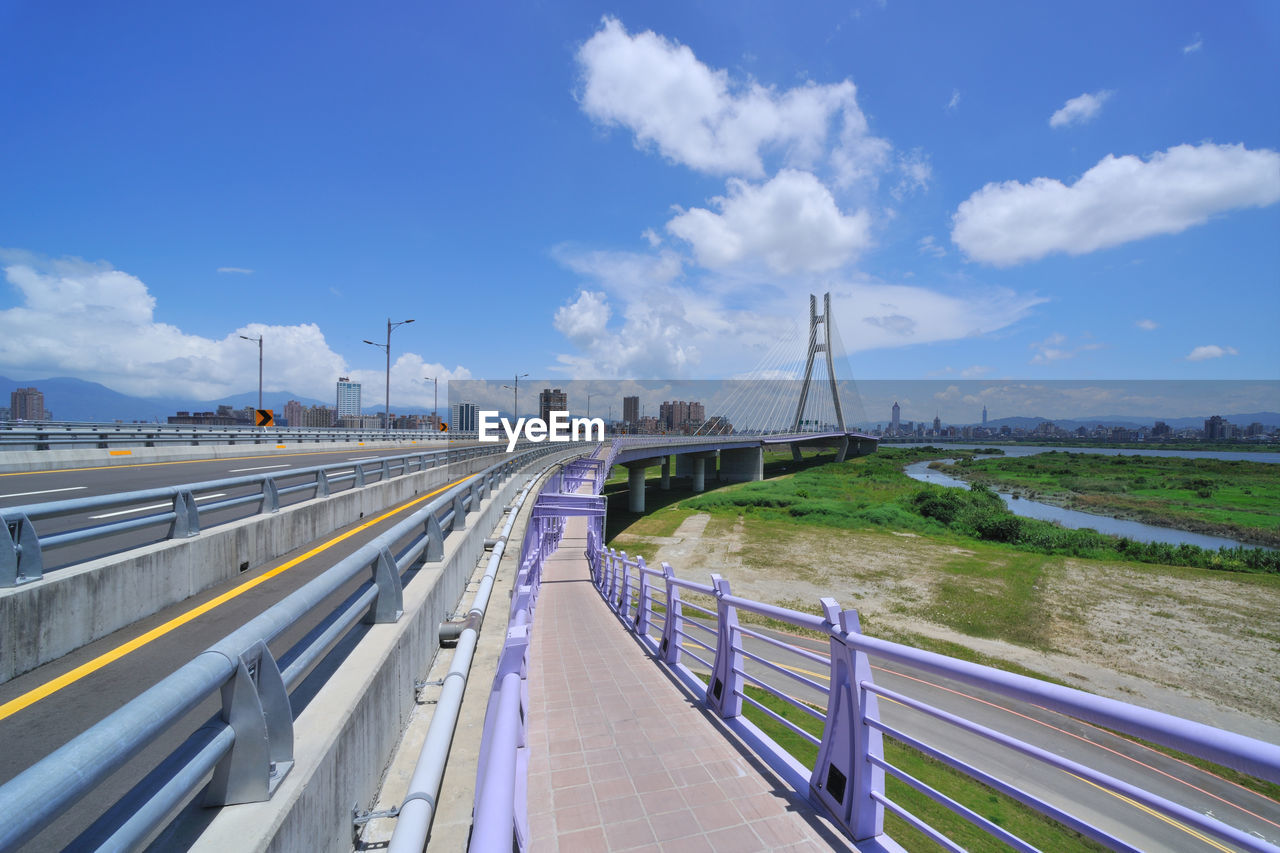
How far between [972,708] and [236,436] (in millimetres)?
32416

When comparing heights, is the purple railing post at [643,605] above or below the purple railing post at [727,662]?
below

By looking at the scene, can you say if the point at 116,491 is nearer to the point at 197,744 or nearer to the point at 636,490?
the point at 197,744

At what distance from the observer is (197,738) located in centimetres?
219

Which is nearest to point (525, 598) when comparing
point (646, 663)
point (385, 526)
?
point (646, 663)

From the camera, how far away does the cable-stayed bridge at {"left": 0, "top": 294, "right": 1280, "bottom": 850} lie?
2.02 meters

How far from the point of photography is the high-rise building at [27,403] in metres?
51.8

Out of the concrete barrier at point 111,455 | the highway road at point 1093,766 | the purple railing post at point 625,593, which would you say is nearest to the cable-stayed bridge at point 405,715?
the highway road at point 1093,766

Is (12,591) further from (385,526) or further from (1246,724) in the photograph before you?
(1246,724)

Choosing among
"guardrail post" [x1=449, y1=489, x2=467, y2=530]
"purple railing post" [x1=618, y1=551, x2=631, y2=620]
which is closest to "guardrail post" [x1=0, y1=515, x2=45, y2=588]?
"guardrail post" [x1=449, y1=489, x2=467, y2=530]

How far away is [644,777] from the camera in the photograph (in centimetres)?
513

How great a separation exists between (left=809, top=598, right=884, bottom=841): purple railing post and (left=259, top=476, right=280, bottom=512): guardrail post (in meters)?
8.74

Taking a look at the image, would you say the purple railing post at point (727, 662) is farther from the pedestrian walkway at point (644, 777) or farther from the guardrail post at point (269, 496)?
the guardrail post at point (269, 496)

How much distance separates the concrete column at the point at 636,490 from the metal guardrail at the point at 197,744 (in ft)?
176

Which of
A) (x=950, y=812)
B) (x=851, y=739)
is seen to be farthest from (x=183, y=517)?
(x=950, y=812)
